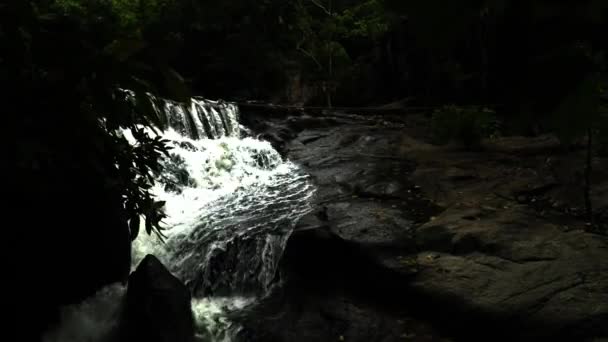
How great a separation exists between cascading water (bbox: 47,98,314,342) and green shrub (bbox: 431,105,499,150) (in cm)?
349

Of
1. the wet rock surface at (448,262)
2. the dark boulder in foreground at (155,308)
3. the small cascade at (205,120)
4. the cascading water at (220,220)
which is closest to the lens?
the wet rock surface at (448,262)

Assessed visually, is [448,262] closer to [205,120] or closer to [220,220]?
[220,220]

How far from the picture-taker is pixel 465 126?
31.3ft

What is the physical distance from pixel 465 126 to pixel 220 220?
19.2 ft

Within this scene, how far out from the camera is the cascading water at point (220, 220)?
5.25 meters

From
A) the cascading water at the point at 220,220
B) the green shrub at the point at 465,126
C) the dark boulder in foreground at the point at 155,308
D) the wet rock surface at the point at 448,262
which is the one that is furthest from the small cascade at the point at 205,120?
the dark boulder in foreground at the point at 155,308

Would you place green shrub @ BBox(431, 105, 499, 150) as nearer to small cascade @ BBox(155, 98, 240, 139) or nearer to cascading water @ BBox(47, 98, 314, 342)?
cascading water @ BBox(47, 98, 314, 342)

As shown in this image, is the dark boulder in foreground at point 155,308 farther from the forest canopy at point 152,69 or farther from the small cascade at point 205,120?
the small cascade at point 205,120

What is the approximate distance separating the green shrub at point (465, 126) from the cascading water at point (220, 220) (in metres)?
3.49

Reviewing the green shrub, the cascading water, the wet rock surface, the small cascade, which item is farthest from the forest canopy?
the small cascade

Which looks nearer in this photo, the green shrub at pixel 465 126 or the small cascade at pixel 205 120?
the green shrub at pixel 465 126

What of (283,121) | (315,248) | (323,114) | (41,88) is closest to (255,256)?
(315,248)

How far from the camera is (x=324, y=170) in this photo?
9508mm

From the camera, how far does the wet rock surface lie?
3836 millimetres
